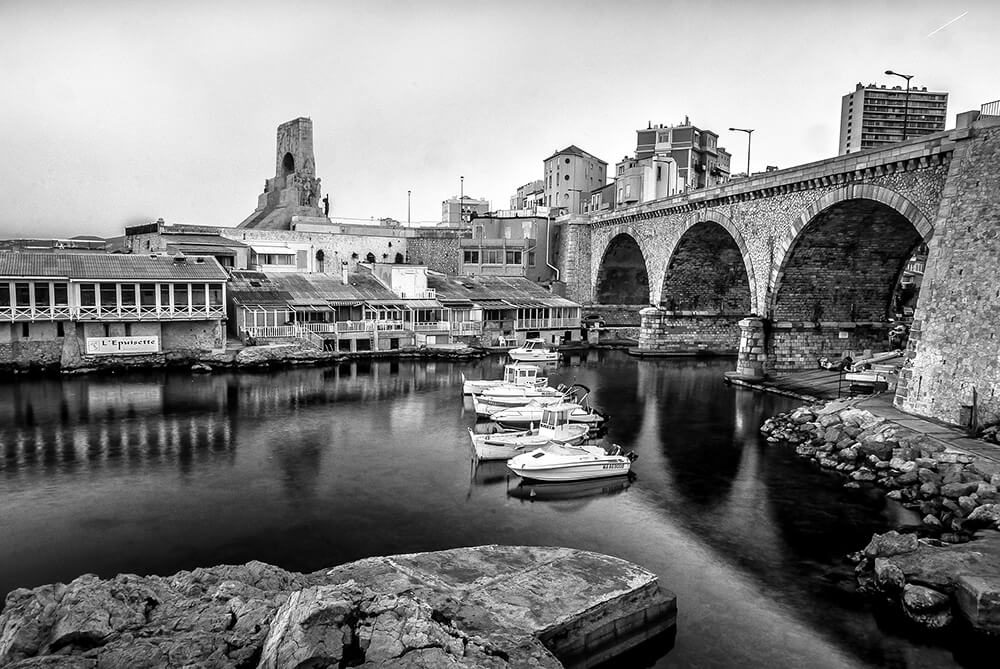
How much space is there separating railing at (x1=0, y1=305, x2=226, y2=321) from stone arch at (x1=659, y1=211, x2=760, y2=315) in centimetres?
2824

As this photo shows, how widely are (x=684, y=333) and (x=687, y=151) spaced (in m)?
28.1

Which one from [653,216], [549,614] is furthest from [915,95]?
[549,614]

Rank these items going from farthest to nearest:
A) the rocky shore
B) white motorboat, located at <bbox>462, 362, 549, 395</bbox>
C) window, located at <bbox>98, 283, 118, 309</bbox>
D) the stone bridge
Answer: window, located at <bbox>98, 283, 118, 309</bbox> < white motorboat, located at <bbox>462, 362, 549, 395</bbox> < the stone bridge < the rocky shore

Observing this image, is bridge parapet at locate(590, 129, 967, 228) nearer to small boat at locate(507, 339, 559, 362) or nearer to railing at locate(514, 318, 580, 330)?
railing at locate(514, 318, 580, 330)

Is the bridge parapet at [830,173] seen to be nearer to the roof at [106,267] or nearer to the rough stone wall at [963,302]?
the rough stone wall at [963,302]

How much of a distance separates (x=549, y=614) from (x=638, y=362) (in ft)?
108

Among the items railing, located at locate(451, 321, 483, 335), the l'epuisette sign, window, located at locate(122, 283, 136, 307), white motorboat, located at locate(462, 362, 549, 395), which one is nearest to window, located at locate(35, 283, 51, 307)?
the l'epuisette sign

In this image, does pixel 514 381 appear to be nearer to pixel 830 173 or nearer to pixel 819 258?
pixel 830 173

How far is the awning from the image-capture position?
1735 inches

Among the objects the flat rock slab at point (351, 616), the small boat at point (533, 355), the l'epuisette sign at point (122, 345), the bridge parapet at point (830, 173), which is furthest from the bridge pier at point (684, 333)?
the flat rock slab at point (351, 616)

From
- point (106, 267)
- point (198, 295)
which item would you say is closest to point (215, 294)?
point (198, 295)

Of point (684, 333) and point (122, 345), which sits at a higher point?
Result: point (684, 333)

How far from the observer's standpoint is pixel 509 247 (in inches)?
Result: 2140

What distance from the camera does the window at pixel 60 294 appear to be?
32081 mm
